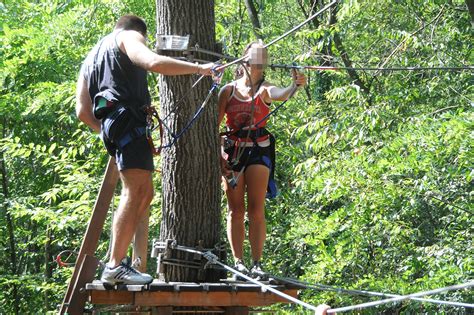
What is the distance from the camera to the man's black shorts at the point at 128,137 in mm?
4590

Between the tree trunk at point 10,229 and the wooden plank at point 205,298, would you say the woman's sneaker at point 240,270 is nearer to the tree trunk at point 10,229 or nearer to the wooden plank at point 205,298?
the wooden plank at point 205,298

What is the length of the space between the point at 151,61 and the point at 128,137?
1.59 ft

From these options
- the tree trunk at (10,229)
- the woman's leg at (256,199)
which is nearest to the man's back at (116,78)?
the woman's leg at (256,199)

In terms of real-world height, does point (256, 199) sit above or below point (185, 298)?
above

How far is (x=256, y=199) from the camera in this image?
18.0 ft

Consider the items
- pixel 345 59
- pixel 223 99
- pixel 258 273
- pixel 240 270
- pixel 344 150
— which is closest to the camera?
pixel 258 273

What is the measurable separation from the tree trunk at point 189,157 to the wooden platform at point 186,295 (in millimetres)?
427

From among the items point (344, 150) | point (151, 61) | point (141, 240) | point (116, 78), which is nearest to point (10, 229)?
point (344, 150)

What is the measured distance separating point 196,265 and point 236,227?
1.50 feet

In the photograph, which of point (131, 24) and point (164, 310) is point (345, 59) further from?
point (164, 310)

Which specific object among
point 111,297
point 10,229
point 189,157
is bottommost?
point 111,297

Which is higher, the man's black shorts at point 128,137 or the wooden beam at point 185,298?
the man's black shorts at point 128,137

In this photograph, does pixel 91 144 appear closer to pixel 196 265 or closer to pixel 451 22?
pixel 451 22

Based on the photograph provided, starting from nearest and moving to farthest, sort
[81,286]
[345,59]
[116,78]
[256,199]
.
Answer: [116,78]
[81,286]
[256,199]
[345,59]
